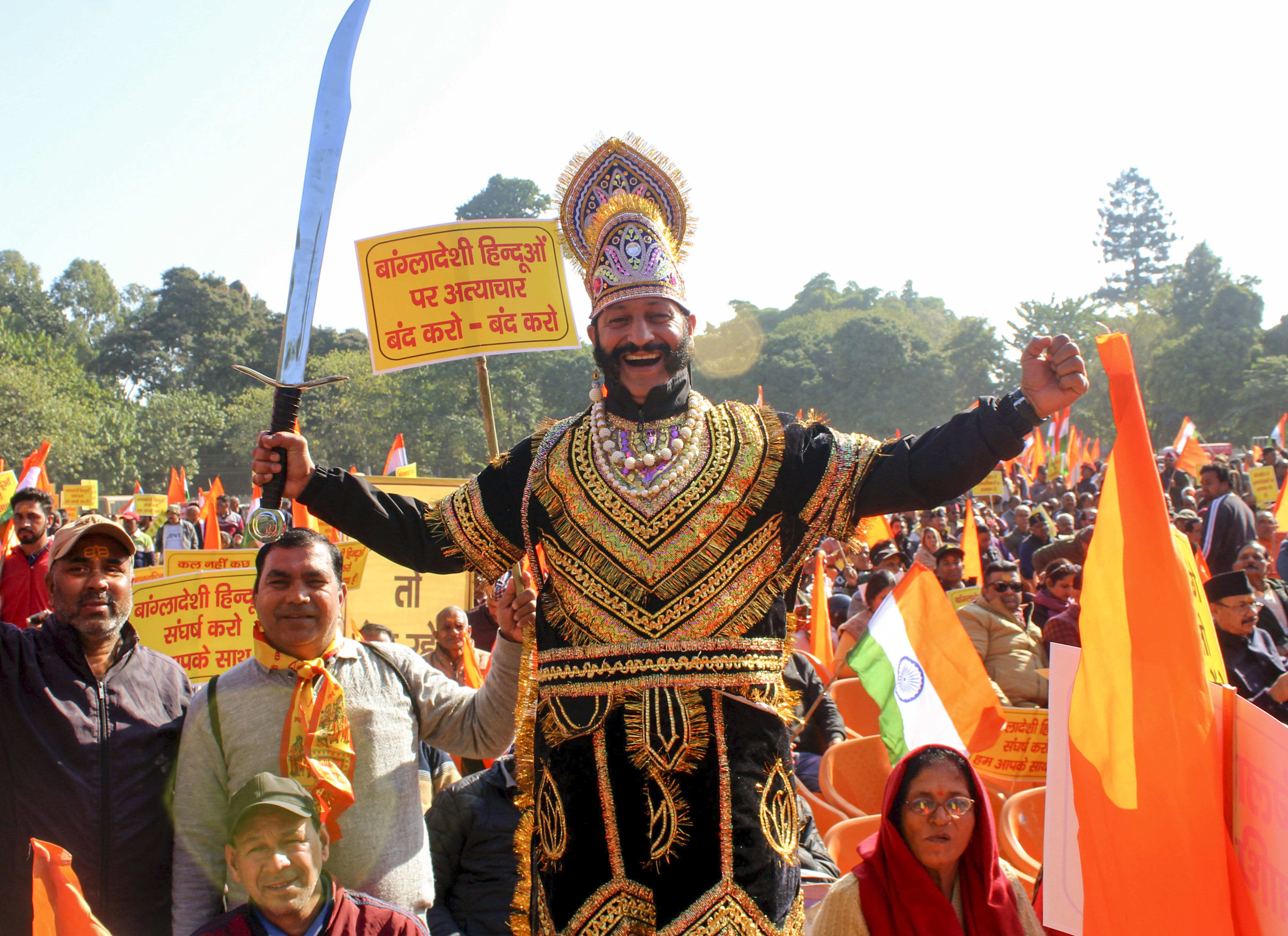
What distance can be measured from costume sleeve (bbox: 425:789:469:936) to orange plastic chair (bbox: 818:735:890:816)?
5.86 feet

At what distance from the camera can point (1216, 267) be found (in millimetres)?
46438

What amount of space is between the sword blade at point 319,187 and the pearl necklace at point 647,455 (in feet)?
2.42

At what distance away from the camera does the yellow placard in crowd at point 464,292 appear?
4.38 m

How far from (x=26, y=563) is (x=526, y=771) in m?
5.36

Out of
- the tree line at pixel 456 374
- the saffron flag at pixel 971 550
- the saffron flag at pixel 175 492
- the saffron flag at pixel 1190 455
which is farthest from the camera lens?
the tree line at pixel 456 374

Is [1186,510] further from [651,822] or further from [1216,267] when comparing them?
[1216,267]

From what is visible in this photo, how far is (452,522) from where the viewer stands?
261 cm

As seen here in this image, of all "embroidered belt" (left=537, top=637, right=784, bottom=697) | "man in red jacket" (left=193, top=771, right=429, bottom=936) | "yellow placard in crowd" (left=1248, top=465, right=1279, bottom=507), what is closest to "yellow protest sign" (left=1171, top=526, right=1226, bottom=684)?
"embroidered belt" (left=537, top=637, right=784, bottom=697)

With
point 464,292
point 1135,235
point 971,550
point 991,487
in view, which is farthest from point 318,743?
point 1135,235

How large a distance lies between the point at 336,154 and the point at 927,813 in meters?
2.41

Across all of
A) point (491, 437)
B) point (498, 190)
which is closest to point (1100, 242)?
point (498, 190)

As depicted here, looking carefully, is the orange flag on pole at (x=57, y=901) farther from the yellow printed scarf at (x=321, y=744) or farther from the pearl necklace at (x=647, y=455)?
the pearl necklace at (x=647, y=455)

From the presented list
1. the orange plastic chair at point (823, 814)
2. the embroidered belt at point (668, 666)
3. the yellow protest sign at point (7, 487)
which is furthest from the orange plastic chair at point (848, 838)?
the yellow protest sign at point (7, 487)

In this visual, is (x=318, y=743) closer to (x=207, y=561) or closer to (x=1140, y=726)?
(x=1140, y=726)
